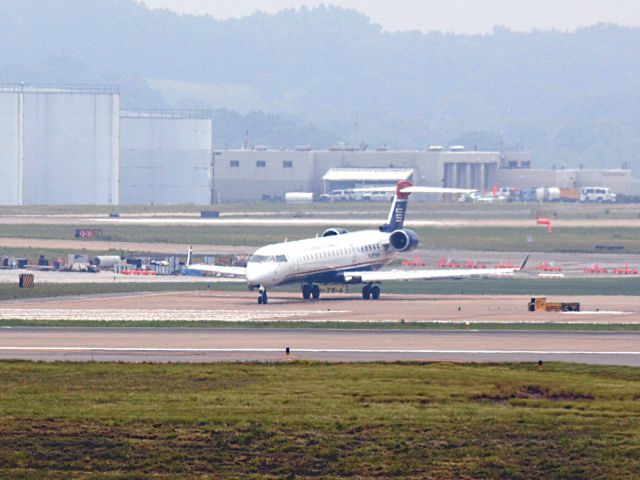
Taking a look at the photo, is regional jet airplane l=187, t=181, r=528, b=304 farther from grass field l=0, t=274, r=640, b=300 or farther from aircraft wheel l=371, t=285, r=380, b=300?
grass field l=0, t=274, r=640, b=300

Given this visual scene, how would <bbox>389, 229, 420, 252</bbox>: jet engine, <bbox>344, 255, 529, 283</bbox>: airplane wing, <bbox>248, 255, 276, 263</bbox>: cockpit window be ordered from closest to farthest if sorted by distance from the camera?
<bbox>248, 255, 276, 263</bbox>: cockpit window, <bbox>344, 255, 529, 283</bbox>: airplane wing, <bbox>389, 229, 420, 252</bbox>: jet engine

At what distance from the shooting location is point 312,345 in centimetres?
5300

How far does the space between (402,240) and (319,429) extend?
5032cm

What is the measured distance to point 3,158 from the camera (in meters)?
198

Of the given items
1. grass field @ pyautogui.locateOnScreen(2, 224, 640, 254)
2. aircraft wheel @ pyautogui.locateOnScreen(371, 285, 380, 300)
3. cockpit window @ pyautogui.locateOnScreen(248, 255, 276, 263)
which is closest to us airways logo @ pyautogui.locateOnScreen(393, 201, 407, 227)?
aircraft wheel @ pyautogui.locateOnScreen(371, 285, 380, 300)

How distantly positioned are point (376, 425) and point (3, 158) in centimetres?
17180

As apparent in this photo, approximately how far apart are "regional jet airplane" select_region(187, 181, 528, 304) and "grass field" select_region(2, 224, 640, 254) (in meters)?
39.7

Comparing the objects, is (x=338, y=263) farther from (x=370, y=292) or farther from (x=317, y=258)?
(x=370, y=292)

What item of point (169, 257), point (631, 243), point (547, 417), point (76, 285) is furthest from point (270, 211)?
point (547, 417)

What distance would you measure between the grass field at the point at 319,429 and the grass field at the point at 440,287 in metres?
41.9

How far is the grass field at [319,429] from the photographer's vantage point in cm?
3009

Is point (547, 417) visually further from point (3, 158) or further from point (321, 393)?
point (3, 158)

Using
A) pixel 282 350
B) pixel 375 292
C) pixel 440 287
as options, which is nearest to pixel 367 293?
pixel 375 292

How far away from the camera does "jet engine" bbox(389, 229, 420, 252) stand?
82062 mm
